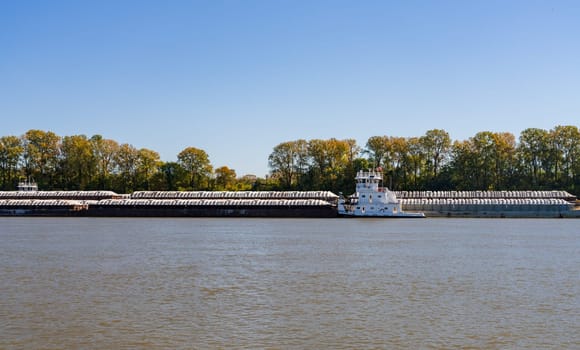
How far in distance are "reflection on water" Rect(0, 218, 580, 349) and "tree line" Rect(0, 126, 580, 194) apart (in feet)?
288

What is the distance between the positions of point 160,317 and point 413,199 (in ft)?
332

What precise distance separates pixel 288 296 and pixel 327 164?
117802 millimetres

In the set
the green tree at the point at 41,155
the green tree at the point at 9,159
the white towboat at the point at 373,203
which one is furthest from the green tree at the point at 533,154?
the green tree at the point at 9,159

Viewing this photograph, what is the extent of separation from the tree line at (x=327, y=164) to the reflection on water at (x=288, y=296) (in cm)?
8781

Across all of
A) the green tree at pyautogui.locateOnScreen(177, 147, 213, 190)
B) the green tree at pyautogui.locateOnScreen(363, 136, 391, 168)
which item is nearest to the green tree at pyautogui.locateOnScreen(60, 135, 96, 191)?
the green tree at pyautogui.locateOnScreen(177, 147, 213, 190)

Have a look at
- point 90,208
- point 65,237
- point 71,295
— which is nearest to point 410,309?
point 71,295

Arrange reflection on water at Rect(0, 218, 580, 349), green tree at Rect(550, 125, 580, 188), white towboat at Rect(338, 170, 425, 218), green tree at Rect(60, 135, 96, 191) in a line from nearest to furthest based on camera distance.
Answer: reflection on water at Rect(0, 218, 580, 349) → white towboat at Rect(338, 170, 425, 218) → green tree at Rect(550, 125, 580, 188) → green tree at Rect(60, 135, 96, 191)

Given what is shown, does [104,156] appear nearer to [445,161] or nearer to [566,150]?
[445,161]

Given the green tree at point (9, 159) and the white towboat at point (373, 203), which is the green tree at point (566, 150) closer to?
the white towboat at point (373, 203)

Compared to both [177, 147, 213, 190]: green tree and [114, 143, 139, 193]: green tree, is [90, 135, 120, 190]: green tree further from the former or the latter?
[177, 147, 213, 190]: green tree

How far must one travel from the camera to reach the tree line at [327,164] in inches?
5458

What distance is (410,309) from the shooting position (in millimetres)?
28016

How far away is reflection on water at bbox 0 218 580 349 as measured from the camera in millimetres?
23312

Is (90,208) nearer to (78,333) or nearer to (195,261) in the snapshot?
(195,261)
